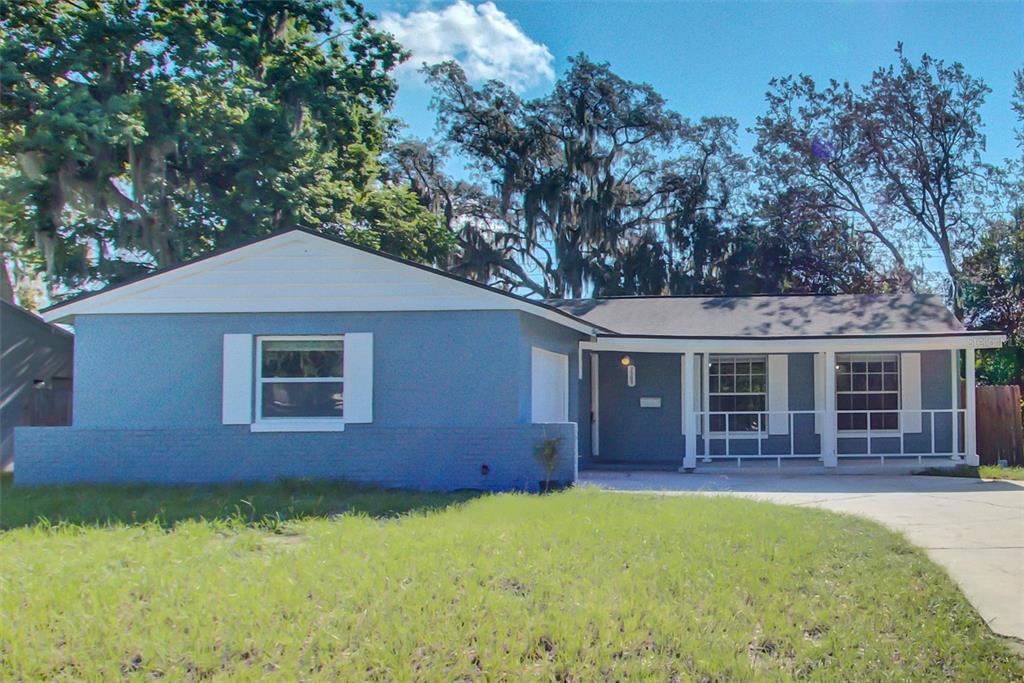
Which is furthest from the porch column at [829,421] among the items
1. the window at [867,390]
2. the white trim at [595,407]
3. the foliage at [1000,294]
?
the foliage at [1000,294]

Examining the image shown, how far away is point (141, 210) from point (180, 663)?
16.6 m

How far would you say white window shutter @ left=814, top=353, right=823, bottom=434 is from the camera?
14773mm

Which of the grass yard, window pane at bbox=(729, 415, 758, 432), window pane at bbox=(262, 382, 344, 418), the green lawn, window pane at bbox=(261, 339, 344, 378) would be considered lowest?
the green lawn

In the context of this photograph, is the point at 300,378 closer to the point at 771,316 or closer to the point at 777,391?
the point at 777,391

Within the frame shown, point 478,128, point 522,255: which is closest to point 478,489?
point 522,255

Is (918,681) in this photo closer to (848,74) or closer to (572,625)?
(572,625)

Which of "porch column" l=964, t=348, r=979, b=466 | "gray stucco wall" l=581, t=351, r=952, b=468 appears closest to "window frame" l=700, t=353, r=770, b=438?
"gray stucco wall" l=581, t=351, r=952, b=468

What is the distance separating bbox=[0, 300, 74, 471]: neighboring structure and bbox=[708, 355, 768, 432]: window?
1180 centimetres

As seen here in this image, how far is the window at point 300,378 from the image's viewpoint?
1144 cm

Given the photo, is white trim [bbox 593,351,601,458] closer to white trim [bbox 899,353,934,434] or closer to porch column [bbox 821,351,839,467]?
porch column [bbox 821,351,839,467]

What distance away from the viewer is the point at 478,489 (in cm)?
1096

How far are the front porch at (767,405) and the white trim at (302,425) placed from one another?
4885 mm

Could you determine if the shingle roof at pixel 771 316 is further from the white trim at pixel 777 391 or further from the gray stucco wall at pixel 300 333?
the gray stucco wall at pixel 300 333

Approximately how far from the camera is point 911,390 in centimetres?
1490
